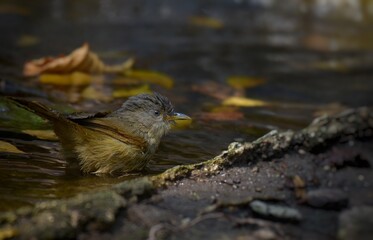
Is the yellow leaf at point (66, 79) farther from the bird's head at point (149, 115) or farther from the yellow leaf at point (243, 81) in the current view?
the bird's head at point (149, 115)

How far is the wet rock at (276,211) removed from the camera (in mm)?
3061

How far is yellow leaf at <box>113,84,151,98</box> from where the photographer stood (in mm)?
6695

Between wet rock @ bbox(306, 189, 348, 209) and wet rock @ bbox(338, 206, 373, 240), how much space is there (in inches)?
6.3

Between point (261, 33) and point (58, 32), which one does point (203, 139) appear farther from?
point (261, 33)

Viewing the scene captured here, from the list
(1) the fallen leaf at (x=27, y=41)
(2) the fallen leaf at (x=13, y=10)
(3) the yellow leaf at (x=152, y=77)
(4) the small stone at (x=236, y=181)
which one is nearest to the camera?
(4) the small stone at (x=236, y=181)

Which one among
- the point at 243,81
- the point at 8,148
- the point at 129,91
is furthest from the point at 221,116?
the point at 8,148

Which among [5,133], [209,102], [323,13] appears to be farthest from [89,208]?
[323,13]

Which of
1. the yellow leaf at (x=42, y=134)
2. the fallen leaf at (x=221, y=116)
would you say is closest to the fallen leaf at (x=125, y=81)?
the fallen leaf at (x=221, y=116)

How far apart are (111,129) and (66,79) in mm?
2667

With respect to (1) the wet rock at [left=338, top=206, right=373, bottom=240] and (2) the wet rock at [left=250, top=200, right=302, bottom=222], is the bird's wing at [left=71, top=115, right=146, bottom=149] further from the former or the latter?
(1) the wet rock at [left=338, top=206, right=373, bottom=240]

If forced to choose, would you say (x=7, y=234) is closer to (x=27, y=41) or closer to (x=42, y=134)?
(x=42, y=134)

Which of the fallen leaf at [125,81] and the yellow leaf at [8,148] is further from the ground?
the fallen leaf at [125,81]

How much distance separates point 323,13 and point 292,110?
14.9 ft


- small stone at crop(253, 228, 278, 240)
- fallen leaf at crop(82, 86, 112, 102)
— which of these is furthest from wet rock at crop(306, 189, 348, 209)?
fallen leaf at crop(82, 86, 112, 102)
